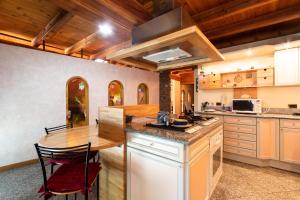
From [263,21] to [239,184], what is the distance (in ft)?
9.74

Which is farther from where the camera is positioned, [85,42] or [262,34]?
[85,42]

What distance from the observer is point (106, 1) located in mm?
2088

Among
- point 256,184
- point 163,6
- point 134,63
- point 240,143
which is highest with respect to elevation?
point 163,6

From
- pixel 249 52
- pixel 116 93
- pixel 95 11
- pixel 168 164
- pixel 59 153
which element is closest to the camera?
pixel 59 153

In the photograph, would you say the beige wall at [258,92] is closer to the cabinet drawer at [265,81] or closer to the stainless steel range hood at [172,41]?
the cabinet drawer at [265,81]

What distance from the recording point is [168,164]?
1.42 metres

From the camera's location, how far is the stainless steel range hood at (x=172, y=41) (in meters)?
1.41

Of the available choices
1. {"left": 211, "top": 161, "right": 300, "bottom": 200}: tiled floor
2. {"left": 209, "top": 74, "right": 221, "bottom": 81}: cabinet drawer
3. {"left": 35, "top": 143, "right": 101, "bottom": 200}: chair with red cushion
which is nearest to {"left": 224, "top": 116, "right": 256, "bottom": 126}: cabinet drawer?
{"left": 211, "top": 161, "right": 300, "bottom": 200}: tiled floor

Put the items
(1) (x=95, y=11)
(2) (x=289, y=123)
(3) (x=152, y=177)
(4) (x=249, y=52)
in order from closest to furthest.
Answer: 1. (3) (x=152, y=177)
2. (1) (x=95, y=11)
3. (2) (x=289, y=123)
4. (4) (x=249, y=52)

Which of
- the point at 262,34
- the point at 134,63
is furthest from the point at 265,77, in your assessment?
the point at 134,63

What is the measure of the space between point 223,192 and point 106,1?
10.5ft

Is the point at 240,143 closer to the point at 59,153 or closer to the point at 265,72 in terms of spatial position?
the point at 265,72

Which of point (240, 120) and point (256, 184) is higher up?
point (240, 120)

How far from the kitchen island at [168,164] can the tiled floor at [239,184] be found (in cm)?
67
